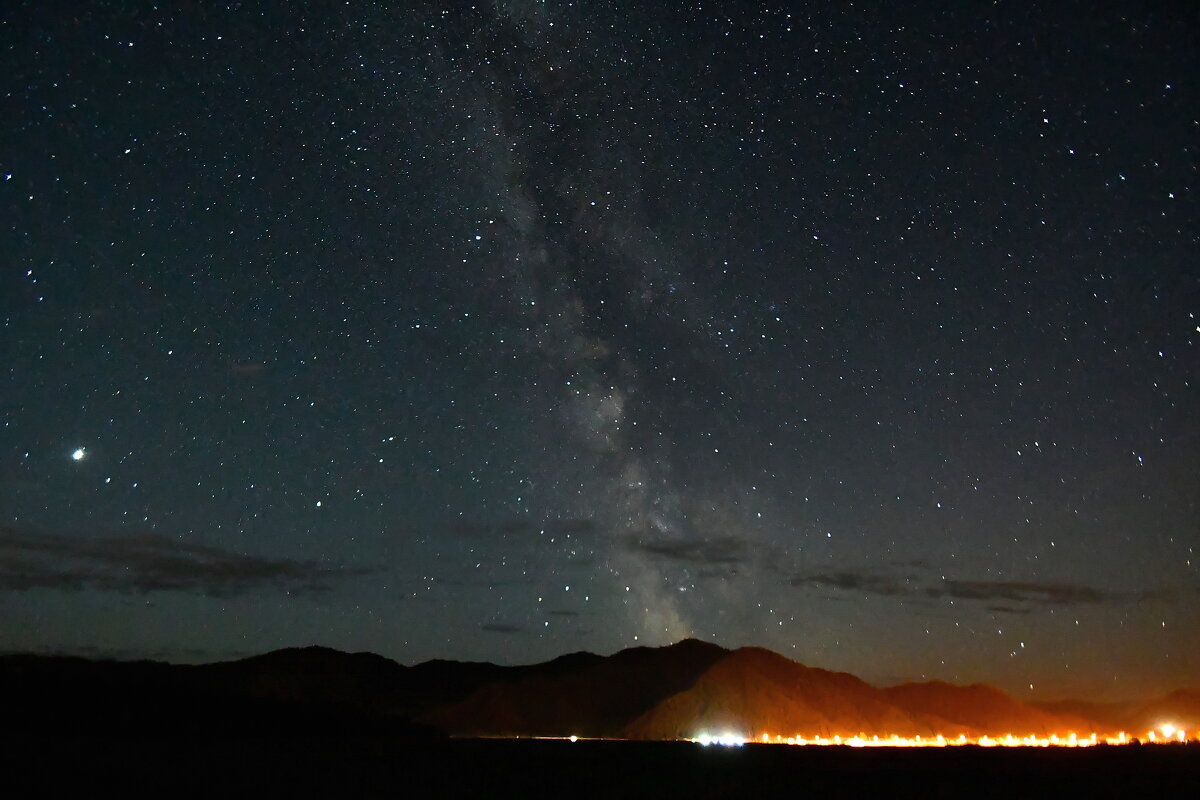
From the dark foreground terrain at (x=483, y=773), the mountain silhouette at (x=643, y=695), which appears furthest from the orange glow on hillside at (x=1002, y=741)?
the dark foreground terrain at (x=483, y=773)

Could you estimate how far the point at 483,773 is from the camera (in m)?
27.5

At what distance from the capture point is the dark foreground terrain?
2038cm

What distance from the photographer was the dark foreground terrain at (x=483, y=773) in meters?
20.4

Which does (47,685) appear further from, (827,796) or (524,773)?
(827,796)

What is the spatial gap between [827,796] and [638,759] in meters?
14.7

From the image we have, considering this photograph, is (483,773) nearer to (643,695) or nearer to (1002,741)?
(1002,741)

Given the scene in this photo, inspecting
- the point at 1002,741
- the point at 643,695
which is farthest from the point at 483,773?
the point at 643,695

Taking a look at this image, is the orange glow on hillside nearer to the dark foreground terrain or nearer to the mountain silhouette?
the mountain silhouette

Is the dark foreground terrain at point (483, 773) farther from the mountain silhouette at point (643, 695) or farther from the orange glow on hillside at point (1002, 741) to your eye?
the mountain silhouette at point (643, 695)

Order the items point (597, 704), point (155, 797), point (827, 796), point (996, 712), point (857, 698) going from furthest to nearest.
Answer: point (996, 712), point (857, 698), point (597, 704), point (827, 796), point (155, 797)

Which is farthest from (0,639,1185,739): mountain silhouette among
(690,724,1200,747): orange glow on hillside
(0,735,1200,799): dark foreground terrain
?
(0,735,1200,799): dark foreground terrain

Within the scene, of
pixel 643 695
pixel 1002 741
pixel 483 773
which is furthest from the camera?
pixel 643 695

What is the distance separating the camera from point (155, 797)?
1841 cm

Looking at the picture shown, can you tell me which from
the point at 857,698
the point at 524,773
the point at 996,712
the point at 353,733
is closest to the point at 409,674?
the point at 857,698
